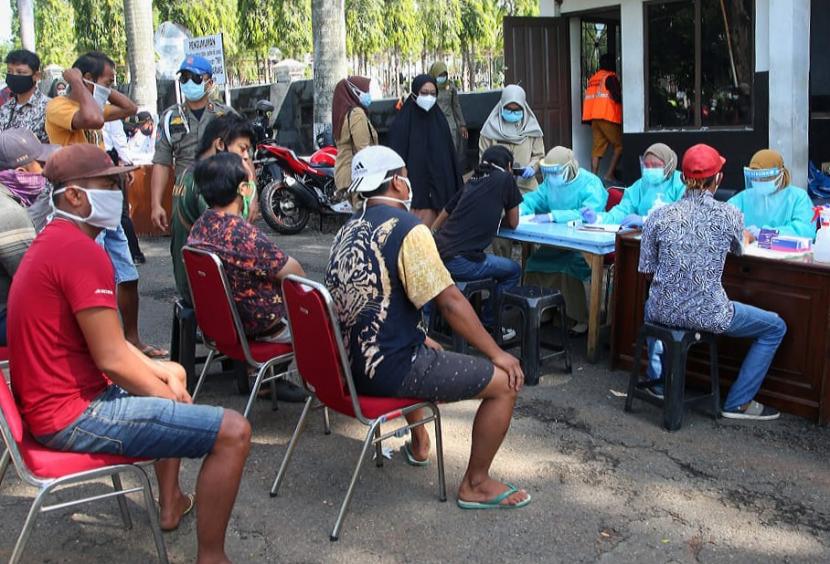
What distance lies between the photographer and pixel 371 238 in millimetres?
3266

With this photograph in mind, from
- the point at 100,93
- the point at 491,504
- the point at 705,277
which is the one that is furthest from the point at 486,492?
the point at 100,93

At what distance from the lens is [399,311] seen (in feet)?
10.7

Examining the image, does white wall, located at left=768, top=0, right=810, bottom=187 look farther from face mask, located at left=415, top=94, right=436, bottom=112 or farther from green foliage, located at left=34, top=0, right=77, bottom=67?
green foliage, located at left=34, top=0, right=77, bottom=67

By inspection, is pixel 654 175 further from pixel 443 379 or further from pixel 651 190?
pixel 443 379

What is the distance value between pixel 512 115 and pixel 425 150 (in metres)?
0.85

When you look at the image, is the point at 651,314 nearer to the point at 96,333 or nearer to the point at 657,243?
the point at 657,243

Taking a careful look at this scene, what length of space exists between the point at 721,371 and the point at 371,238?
2447 millimetres

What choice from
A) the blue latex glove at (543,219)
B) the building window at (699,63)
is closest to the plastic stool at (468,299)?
the blue latex glove at (543,219)

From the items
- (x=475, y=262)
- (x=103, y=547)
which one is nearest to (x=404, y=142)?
(x=475, y=262)

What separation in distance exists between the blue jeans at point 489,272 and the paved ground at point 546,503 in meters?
1.16

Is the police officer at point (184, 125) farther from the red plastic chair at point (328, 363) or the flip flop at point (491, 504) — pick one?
the flip flop at point (491, 504)

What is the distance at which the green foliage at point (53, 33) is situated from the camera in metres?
38.3

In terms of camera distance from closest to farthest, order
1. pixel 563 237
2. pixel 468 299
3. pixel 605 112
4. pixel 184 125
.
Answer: pixel 563 237, pixel 468 299, pixel 184 125, pixel 605 112

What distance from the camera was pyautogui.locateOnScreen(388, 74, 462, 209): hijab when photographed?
770 cm
